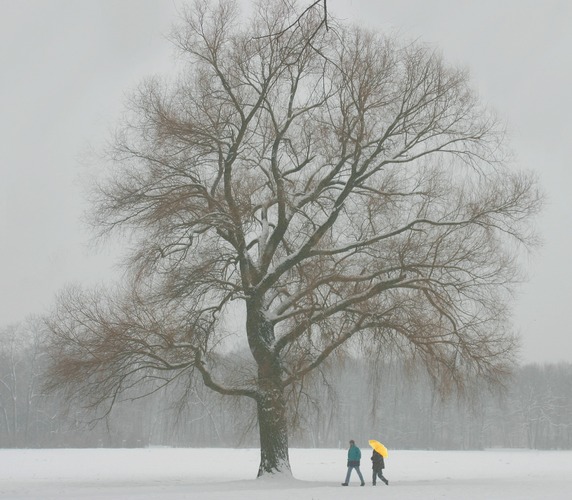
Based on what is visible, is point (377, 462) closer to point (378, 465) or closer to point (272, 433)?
point (378, 465)

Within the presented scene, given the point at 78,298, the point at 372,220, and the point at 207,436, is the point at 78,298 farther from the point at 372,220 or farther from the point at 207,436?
the point at 207,436

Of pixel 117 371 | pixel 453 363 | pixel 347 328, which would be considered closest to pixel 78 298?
pixel 117 371

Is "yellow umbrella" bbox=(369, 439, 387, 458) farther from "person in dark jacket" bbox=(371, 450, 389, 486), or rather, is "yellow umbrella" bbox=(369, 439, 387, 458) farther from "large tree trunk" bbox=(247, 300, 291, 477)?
"large tree trunk" bbox=(247, 300, 291, 477)

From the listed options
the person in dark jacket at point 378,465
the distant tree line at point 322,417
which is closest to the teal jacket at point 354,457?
the person in dark jacket at point 378,465

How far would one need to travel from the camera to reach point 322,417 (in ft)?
74.9

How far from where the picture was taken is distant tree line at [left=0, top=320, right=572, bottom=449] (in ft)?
124

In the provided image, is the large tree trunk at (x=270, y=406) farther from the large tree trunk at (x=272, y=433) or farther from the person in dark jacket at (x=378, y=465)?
the person in dark jacket at (x=378, y=465)

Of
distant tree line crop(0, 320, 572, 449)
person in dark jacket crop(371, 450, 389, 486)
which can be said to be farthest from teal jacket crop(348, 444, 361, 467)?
distant tree line crop(0, 320, 572, 449)

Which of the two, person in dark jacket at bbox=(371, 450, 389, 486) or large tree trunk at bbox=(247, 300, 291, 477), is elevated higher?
large tree trunk at bbox=(247, 300, 291, 477)

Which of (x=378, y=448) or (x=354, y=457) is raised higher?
(x=378, y=448)

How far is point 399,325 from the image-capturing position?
65.9 ft

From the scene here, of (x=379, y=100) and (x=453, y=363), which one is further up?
(x=379, y=100)

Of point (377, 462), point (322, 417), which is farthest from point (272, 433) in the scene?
point (377, 462)

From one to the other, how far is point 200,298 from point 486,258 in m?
7.86
